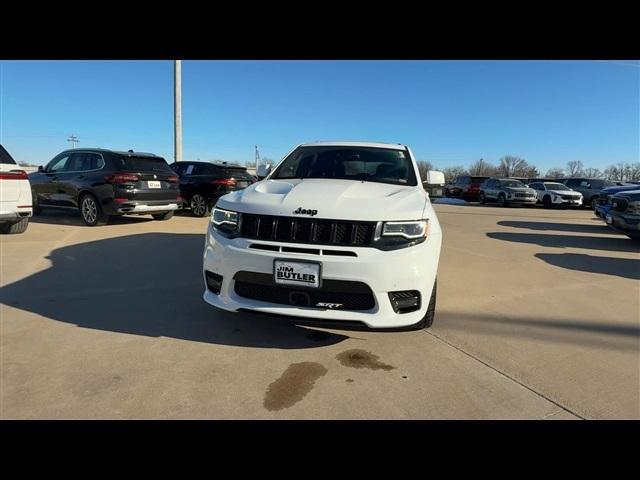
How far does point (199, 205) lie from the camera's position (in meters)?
11.5

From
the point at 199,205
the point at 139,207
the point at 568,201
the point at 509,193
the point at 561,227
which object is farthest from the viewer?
the point at 509,193

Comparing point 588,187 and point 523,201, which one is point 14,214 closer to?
point 523,201

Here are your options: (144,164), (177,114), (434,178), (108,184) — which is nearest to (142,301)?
(434,178)

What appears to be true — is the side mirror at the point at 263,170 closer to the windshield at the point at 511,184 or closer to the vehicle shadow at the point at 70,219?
the vehicle shadow at the point at 70,219

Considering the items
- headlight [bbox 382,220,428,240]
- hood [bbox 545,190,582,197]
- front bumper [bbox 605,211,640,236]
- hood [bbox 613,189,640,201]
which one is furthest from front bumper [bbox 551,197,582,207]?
headlight [bbox 382,220,428,240]

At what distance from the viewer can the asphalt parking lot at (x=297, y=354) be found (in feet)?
7.88

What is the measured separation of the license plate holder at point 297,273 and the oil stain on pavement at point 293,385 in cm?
61

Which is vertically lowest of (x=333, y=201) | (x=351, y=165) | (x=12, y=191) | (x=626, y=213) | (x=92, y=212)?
(x=92, y=212)

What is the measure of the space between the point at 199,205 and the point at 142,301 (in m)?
7.72

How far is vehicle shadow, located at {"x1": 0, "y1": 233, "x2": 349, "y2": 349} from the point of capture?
3.38m
